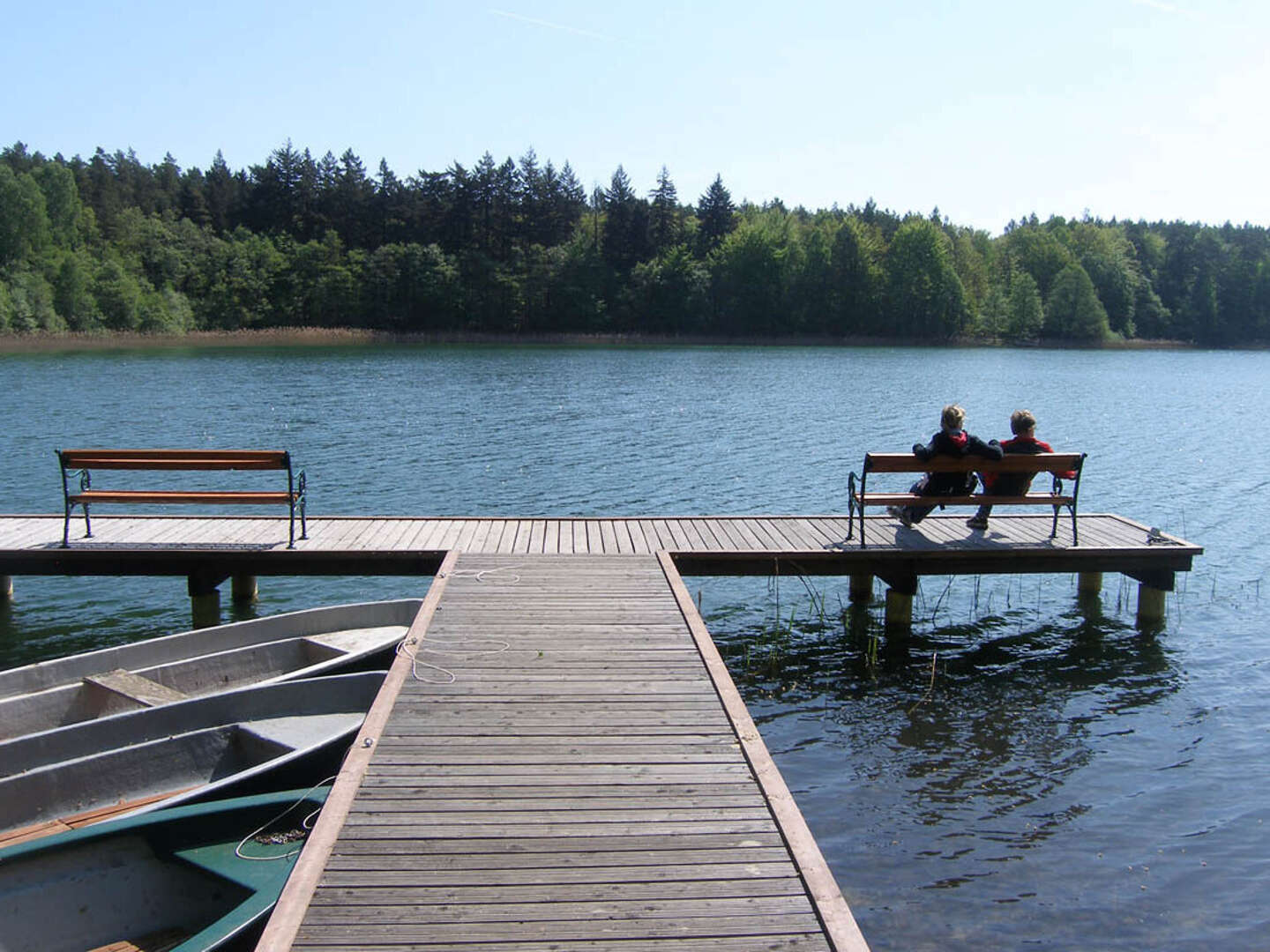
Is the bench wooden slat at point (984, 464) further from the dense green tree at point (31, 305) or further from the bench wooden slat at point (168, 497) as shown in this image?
the dense green tree at point (31, 305)

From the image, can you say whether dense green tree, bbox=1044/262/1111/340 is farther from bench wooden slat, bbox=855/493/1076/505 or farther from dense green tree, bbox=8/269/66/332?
bench wooden slat, bbox=855/493/1076/505

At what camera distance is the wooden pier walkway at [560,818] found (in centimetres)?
420

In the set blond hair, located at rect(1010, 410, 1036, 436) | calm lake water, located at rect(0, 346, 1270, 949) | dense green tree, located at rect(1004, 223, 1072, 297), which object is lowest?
calm lake water, located at rect(0, 346, 1270, 949)

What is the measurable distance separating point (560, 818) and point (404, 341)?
85.7 m

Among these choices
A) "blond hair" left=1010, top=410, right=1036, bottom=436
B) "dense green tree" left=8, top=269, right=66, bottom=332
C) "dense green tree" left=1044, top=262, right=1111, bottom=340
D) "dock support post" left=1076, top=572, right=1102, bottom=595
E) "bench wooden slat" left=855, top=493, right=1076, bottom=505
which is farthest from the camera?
"dense green tree" left=1044, top=262, right=1111, bottom=340

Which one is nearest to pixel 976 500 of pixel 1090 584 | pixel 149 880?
pixel 1090 584

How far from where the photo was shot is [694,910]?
432 centimetres

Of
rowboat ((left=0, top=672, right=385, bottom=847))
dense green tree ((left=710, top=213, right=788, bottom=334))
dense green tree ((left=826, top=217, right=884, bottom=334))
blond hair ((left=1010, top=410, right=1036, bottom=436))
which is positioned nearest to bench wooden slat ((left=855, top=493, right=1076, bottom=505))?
blond hair ((left=1010, top=410, right=1036, bottom=436))

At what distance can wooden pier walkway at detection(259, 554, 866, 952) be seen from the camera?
420 centimetres

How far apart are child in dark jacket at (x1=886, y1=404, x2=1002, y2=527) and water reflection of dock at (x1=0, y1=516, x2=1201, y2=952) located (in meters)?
0.54

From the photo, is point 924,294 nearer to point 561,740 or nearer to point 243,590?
point 243,590

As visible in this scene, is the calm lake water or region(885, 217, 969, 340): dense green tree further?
region(885, 217, 969, 340): dense green tree

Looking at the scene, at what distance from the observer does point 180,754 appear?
7102 mm

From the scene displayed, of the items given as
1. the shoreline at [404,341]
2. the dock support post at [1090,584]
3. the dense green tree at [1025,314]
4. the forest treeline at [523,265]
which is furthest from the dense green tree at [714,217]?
the dock support post at [1090,584]
